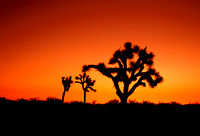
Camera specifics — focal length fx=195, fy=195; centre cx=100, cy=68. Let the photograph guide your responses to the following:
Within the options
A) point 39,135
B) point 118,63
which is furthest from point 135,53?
point 39,135

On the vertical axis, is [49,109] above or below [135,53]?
below

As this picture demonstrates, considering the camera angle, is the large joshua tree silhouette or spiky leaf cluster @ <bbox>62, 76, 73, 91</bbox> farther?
spiky leaf cluster @ <bbox>62, 76, 73, 91</bbox>

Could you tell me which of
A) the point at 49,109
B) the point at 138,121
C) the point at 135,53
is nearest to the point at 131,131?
the point at 138,121

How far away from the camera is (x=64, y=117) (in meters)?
8.98

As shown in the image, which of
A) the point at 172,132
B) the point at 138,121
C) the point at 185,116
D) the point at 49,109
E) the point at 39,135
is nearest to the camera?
the point at 39,135

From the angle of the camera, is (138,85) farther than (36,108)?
Yes

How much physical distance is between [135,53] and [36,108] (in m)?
12.8

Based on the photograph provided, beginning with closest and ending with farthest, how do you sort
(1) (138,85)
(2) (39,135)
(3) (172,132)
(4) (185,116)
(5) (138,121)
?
(2) (39,135) < (3) (172,132) < (5) (138,121) < (4) (185,116) < (1) (138,85)

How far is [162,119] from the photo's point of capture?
8.77m

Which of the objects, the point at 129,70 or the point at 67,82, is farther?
the point at 67,82

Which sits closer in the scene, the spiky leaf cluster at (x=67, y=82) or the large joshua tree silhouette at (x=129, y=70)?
the large joshua tree silhouette at (x=129, y=70)

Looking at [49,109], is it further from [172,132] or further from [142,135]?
[172,132]

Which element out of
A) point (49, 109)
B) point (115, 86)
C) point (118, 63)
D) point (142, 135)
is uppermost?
point (118, 63)

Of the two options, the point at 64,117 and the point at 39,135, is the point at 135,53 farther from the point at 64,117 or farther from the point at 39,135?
the point at 39,135
